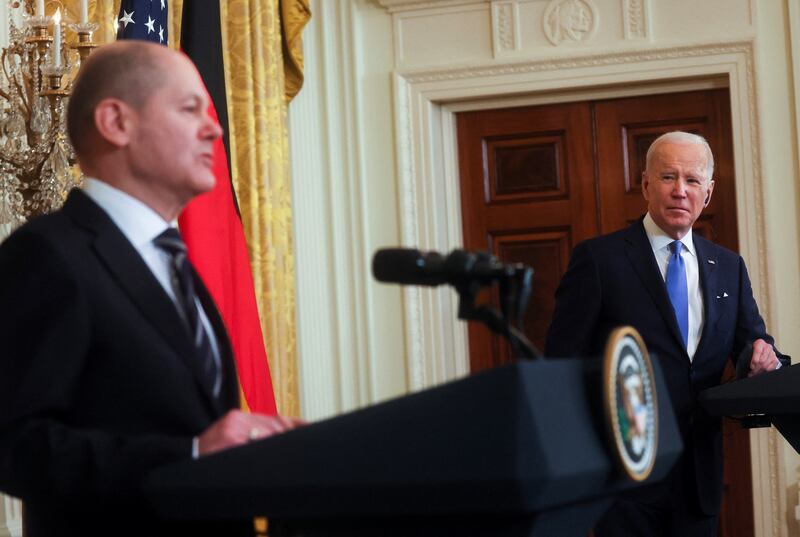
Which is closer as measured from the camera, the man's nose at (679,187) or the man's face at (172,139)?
the man's face at (172,139)

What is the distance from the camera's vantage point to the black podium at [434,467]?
1.45 meters

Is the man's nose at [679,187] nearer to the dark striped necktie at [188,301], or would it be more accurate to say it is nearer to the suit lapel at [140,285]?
the dark striped necktie at [188,301]

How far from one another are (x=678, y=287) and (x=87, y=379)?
2.76m

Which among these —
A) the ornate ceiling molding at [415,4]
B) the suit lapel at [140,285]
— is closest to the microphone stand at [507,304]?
the suit lapel at [140,285]

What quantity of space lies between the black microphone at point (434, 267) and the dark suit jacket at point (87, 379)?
1.01ft

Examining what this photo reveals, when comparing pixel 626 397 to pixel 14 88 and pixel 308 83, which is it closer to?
pixel 14 88

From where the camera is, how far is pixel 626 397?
1664 millimetres

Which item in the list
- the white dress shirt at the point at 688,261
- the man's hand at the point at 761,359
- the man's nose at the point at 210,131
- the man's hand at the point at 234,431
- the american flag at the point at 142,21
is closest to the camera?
the man's hand at the point at 234,431

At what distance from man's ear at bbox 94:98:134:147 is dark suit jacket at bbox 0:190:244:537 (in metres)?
0.11

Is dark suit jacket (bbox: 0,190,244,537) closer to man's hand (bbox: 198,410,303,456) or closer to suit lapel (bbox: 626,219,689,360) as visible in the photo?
man's hand (bbox: 198,410,303,456)

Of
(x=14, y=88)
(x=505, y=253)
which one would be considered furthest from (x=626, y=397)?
(x=505, y=253)

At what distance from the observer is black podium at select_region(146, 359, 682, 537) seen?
4.77 feet

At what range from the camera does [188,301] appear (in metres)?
1.86

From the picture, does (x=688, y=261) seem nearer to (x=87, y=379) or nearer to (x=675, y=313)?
(x=675, y=313)
